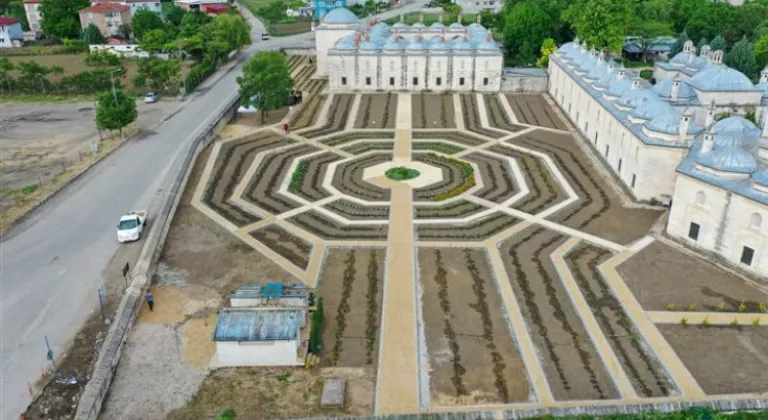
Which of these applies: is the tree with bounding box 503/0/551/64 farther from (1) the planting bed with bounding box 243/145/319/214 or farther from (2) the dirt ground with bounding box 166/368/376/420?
(2) the dirt ground with bounding box 166/368/376/420

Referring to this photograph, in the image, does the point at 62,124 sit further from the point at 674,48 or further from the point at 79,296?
the point at 674,48

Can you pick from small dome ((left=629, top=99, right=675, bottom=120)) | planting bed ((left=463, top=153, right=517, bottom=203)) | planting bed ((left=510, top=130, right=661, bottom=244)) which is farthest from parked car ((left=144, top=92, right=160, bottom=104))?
small dome ((left=629, top=99, right=675, bottom=120))

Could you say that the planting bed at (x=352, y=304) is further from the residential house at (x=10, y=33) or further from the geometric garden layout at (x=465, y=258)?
the residential house at (x=10, y=33)

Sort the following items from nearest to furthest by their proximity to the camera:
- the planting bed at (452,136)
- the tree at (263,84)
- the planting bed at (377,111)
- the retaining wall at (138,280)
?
the retaining wall at (138,280), the planting bed at (452,136), the tree at (263,84), the planting bed at (377,111)

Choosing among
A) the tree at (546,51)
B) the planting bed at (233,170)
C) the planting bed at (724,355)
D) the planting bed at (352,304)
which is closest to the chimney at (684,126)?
the planting bed at (724,355)

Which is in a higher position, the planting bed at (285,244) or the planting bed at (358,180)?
the planting bed at (358,180)
